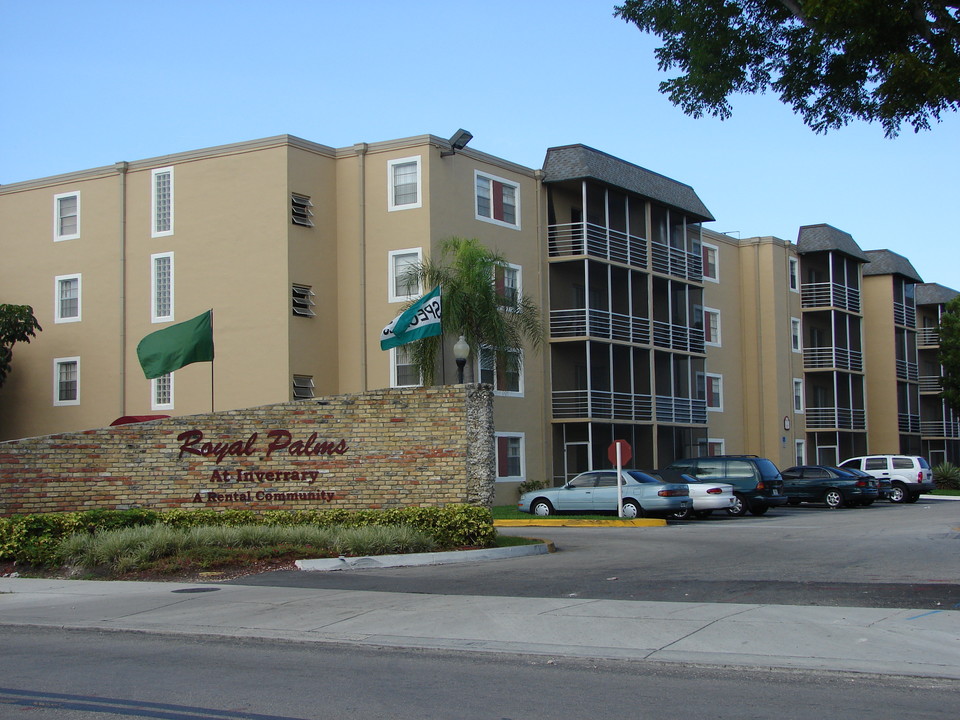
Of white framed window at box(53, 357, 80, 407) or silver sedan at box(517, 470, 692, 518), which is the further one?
white framed window at box(53, 357, 80, 407)

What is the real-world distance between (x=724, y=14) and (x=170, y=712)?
10.6 meters

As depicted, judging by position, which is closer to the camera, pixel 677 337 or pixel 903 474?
pixel 903 474

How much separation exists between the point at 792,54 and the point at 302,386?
68.6 ft

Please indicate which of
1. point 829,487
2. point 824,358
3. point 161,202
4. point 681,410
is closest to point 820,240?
point 824,358

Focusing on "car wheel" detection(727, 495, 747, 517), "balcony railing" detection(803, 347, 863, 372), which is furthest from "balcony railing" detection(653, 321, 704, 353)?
"car wheel" detection(727, 495, 747, 517)

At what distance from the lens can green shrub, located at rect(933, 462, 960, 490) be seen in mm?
49281

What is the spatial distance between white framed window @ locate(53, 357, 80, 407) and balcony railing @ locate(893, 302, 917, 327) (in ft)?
131

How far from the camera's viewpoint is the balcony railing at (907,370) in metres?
56.3

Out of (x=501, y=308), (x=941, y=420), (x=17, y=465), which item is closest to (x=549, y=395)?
(x=501, y=308)

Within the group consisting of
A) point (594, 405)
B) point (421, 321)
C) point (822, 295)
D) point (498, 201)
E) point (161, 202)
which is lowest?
point (594, 405)

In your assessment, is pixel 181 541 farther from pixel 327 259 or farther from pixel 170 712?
pixel 327 259

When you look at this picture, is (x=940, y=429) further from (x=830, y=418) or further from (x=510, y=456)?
(x=510, y=456)

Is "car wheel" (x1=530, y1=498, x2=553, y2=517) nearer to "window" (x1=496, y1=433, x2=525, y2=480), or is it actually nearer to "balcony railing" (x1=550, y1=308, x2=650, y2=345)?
"window" (x1=496, y1=433, x2=525, y2=480)

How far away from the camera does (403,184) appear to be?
32750 mm
